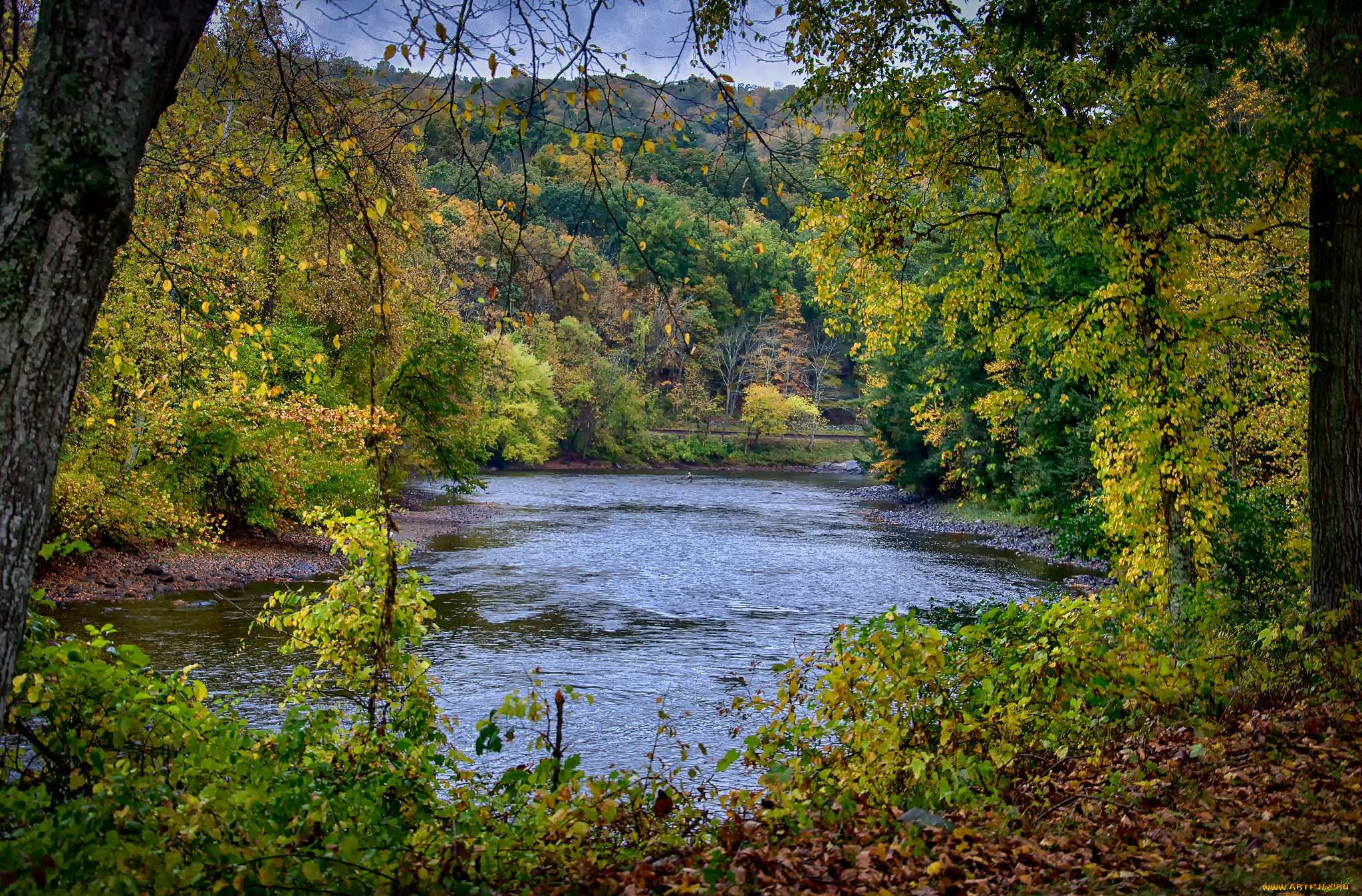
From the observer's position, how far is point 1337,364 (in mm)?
6594

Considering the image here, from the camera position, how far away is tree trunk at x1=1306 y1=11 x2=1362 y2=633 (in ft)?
21.3

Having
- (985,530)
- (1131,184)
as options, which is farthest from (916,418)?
(985,530)

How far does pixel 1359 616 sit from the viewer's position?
6.32m

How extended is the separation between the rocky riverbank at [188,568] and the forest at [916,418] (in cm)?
109

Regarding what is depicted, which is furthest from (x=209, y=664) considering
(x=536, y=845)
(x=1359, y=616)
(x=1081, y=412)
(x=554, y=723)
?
(x=1081, y=412)

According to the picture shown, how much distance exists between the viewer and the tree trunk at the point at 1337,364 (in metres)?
6.50

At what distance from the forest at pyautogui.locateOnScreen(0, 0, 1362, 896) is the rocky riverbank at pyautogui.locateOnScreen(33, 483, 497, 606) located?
42.8 inches

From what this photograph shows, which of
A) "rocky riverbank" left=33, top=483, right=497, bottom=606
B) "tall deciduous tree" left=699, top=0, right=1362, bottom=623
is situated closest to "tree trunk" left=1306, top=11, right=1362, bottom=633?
"tall deciduous tree" left=699, top=0, right=1362, bottom=623

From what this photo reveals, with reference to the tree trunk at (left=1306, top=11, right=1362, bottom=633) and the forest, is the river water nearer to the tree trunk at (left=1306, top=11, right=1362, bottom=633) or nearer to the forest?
the forest

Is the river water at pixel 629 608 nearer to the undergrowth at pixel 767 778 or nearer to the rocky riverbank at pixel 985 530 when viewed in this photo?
the rocky riverbank at pixel 985 530

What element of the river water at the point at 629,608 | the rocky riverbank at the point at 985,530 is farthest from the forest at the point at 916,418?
the rocky riverbank at the point at 985,530

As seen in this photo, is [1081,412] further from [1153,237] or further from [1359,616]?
[1359,616]

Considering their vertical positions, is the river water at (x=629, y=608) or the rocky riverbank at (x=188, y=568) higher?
the rocky riverbank at (x=188, y=568)

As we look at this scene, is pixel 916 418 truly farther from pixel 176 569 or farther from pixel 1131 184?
pixel 176 569
